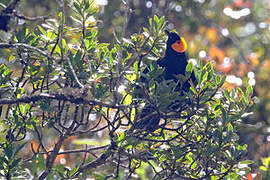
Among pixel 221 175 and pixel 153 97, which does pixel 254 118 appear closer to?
pixel 221 175

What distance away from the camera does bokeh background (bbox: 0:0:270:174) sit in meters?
5.08

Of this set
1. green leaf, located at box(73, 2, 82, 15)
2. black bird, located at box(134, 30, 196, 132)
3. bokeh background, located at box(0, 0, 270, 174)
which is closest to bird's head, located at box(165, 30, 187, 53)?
black bird, located at box(134, 30, 196, 132)

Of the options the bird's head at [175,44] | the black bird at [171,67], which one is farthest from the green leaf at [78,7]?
the bird's head at [175,44]

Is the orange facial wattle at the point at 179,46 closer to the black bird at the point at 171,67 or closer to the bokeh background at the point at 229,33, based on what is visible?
the black bird at the point at 171,67

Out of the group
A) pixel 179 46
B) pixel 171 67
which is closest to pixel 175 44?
pixel 179 46

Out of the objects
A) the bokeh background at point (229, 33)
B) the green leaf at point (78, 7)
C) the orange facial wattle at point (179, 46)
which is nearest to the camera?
the green leaf at point (78, 7)

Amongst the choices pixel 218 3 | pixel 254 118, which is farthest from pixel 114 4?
pixel 254 118

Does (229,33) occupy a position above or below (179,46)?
above

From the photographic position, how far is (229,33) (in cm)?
583

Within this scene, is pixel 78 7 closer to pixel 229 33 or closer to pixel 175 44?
pixel 175 44

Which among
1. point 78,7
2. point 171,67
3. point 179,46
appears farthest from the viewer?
point 179,46

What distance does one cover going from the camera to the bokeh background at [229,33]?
5082mm

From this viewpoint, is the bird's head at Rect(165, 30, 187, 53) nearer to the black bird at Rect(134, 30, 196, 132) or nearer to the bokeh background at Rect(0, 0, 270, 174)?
the black bird at Rect(134, 30, 196, 132)

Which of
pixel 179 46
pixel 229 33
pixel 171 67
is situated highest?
pixel 229 33
